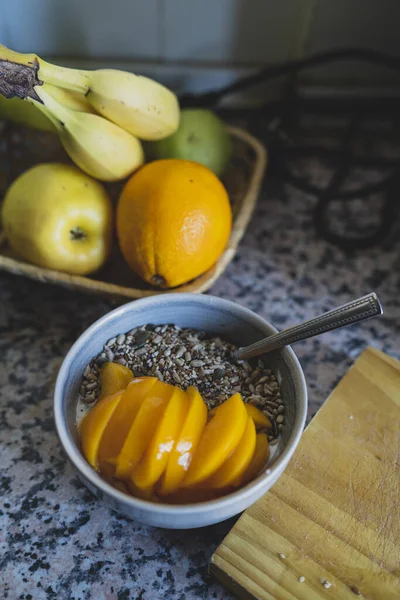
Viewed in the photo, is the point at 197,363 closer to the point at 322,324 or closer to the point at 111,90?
the point at 322,324

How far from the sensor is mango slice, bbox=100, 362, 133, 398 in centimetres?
47

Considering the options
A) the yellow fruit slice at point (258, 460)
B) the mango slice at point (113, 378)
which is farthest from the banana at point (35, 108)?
the yellow fruit slice at point (258, 460)

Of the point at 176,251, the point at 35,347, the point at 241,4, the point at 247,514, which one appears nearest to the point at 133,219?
the point at 176,251

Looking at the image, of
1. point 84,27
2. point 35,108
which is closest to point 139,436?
point 35,108

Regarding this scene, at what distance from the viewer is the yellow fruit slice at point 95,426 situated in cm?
42

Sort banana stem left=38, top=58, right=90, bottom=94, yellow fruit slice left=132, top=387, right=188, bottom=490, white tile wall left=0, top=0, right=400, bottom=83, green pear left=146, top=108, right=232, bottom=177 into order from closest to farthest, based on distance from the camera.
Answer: yellow fruit slice left=132, top=387, right=188, bottom=490 < banana stem left=38, top=58, right=90, bottom=94 < green pear left=146, top=108, right=232, bottom=177 < white tile wall left=0, top=0, right=400, bottom=83

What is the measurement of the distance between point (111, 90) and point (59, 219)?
0.44ft

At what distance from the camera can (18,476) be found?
499 millimetres

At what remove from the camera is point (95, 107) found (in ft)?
1.78

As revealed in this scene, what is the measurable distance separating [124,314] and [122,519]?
18cm

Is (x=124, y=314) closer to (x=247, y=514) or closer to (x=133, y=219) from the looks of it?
(x=133, y=219)

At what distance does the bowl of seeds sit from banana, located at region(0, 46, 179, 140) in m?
Result: 0.19

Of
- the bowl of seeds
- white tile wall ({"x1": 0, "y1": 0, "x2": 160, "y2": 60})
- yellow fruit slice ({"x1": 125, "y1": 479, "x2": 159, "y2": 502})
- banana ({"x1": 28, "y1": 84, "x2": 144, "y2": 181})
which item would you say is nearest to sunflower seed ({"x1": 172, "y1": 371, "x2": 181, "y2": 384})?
the bowl of seeds

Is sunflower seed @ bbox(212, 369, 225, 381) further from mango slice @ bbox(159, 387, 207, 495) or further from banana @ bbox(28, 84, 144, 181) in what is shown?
banana @ bbox(28, 84, 144, 181)
